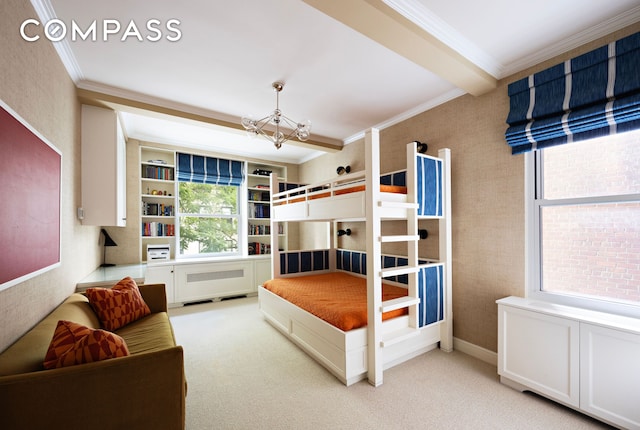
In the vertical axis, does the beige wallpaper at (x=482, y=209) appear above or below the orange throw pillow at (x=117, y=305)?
above

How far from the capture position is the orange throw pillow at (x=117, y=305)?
6.89ft

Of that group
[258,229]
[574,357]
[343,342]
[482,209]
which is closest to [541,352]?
[574,357]

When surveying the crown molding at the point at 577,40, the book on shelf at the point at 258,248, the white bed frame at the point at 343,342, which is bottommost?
the white bed frame at the point at 343,342

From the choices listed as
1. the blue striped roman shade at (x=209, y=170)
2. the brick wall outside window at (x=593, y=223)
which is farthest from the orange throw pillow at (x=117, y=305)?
the brick wall outside window at (x=593, y=223)

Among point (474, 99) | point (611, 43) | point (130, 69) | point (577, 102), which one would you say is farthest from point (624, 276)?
point (130, 69)

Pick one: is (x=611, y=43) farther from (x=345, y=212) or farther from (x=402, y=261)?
(x=402, y=261)

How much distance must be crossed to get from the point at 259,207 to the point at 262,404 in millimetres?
3808

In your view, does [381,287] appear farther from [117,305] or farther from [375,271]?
[117,305]

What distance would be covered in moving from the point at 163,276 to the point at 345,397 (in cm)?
329

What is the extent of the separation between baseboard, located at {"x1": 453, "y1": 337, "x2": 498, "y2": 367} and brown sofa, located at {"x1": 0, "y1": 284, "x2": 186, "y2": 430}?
251 centimetres

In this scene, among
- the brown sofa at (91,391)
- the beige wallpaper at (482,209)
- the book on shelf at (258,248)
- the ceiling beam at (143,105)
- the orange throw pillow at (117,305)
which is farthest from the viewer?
the book on shelf at (258,248)

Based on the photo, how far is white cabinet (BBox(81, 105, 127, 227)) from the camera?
2723mm

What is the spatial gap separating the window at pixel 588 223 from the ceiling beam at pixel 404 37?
0.86 metres

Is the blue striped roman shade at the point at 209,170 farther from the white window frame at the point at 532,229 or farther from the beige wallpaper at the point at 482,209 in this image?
the white window frame at the point at 532,229
